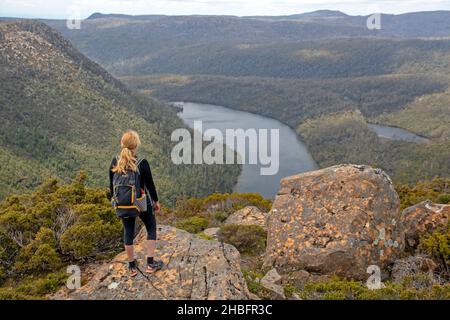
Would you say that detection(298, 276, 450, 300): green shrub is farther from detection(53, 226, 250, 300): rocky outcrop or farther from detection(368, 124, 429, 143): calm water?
detection(368, 124, 429, 143): calm water

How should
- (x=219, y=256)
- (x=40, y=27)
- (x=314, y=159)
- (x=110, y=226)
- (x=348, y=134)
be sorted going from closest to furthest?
(x=219, y=256) → (x=110, y=226) → (x=40, y=27) → (x=314, y=159) → (x=348, y=134)

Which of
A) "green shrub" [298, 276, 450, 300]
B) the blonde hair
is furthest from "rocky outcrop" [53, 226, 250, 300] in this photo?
the blonde hair

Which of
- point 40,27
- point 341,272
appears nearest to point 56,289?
point 341,272

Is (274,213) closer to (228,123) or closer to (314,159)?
(314,159)

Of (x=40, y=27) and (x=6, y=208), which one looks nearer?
(x=6, y=208)

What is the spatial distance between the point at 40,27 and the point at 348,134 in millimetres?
108697

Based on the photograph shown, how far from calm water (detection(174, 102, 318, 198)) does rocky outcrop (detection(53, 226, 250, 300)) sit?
280ft

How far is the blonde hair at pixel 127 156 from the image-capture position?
8344 mm

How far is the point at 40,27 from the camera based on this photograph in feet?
376

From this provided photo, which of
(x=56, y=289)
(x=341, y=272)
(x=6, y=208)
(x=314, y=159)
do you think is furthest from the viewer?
(x=314, y=159)

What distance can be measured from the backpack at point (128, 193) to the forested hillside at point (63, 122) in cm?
5438

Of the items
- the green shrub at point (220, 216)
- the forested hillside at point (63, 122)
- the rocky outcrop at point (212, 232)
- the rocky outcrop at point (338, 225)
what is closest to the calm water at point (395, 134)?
the forested hillside at point (63, 122)

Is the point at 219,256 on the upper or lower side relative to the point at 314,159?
upper

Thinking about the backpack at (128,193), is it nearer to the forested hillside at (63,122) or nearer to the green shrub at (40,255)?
the green shrub at (40,255)
